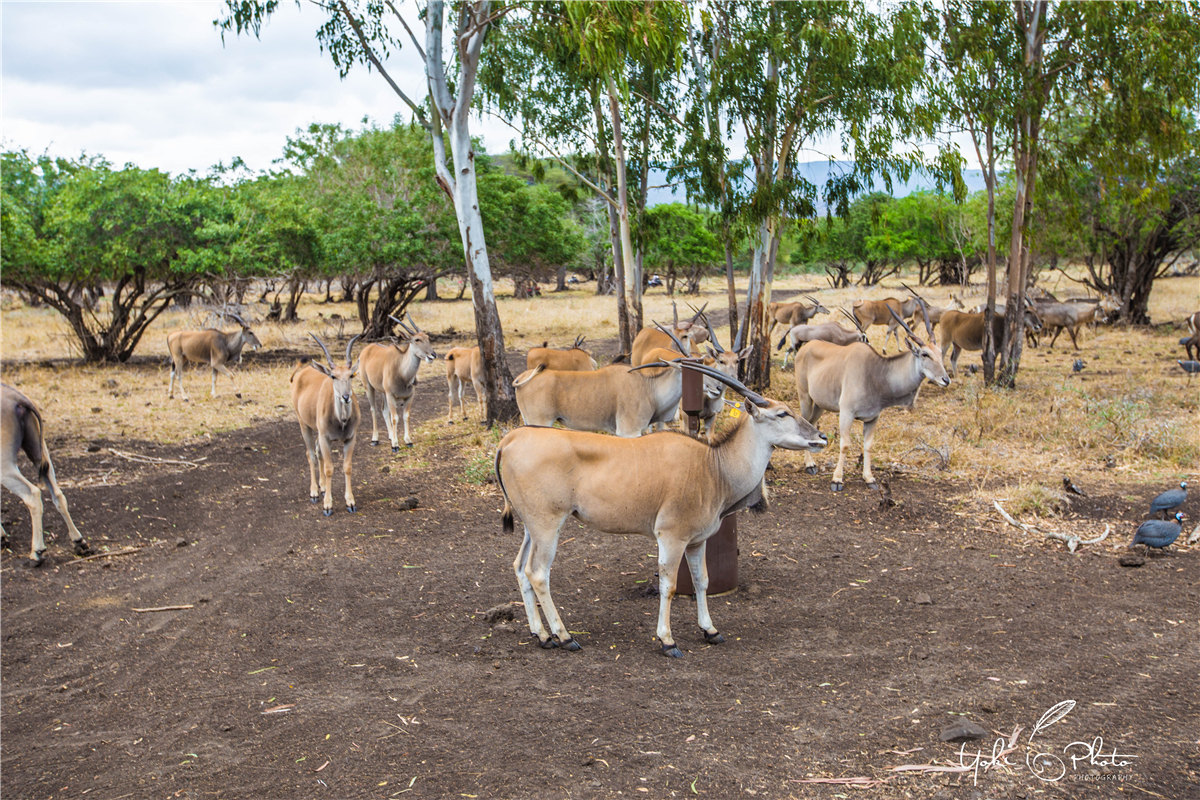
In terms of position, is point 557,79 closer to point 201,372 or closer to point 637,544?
point 201,372

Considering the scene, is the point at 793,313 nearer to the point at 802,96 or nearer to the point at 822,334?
the point at 822,334

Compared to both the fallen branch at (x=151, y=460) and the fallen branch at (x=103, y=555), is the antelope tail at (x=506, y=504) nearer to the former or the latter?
the fallen branch at (x=103, y=555)

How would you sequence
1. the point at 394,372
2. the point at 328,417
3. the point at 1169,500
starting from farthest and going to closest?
the point at 394,372 < the point at 328,417 < the point at 1169,500

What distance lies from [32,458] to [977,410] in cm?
1205

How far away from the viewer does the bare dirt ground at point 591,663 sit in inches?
175

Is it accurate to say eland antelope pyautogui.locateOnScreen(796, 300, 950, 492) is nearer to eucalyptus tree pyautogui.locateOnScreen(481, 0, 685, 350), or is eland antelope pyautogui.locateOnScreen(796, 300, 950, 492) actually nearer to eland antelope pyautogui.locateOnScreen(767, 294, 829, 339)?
eucalyptus tree pyautogui.locateOnScreen(481, 0, 685, 350)

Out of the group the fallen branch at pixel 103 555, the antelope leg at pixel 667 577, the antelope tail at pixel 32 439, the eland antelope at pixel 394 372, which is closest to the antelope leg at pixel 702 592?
the antelope leg at pixel 667 577

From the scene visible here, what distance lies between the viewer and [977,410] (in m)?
13.3

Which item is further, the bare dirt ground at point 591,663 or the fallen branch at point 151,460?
the fallen branch at point 151,460

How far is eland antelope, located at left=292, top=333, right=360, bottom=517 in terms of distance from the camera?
9.64 meters

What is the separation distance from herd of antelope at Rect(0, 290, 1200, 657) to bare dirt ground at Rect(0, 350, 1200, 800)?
0.63m

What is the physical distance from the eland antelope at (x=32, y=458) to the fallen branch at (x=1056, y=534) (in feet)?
28.7
